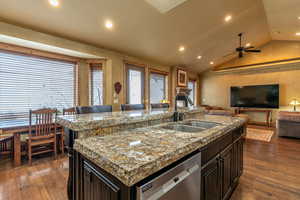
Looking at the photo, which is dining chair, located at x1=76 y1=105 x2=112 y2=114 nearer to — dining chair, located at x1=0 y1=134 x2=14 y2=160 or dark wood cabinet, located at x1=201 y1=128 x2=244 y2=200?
dark wood cabinet, located at x1=201 y1=128 x2=244 y2=200

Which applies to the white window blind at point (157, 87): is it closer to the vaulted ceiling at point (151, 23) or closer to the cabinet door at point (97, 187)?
the vaulted ceiling at point (151, 23)

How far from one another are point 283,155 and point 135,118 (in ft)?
11.8

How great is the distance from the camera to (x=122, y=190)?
695mm

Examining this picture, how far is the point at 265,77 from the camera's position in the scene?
6492 mm

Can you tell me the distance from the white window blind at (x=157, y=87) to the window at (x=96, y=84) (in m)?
2.02

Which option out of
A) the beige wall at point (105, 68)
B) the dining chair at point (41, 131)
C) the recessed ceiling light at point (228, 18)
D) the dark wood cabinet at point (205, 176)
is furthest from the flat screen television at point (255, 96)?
the dining chair at point (41, 131)

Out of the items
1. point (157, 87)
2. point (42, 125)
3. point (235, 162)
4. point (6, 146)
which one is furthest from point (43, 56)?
point (235, 162)

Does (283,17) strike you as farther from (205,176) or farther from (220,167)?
(205,176)

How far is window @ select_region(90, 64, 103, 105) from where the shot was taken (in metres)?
4.14

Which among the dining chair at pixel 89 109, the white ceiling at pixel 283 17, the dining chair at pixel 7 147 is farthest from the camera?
the white ceiling at pixel 283 17

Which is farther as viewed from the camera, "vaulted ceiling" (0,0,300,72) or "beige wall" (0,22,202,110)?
"beige wall" (0,22,202,110)

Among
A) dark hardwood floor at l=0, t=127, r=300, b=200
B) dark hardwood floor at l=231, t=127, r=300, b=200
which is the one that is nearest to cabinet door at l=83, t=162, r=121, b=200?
dark hardwood floor at l=0, t=127, r=300, b=200

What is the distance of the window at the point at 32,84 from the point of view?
2.95 meters

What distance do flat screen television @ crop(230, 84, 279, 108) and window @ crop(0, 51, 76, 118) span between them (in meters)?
6.98
